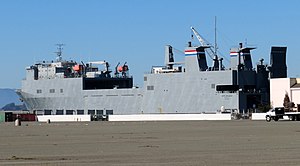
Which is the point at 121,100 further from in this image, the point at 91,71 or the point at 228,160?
the point at 228,160

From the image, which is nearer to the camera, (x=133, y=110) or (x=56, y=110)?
(x=133, y=110)

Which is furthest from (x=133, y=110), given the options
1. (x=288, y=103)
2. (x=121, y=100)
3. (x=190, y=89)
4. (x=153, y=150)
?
(x=153, y=150)

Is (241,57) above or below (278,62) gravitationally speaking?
above

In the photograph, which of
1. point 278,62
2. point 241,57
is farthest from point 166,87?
point 278,62

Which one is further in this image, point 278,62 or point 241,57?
point 278,62

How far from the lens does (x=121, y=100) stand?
129250mm

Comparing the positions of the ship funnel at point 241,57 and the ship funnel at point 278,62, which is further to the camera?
the ship funnel at point 278,62

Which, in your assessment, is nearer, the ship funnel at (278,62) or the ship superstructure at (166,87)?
the ship superstructure at (166,87)

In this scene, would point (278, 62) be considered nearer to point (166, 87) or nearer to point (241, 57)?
point (241, 57)

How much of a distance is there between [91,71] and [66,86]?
1170 centimetres

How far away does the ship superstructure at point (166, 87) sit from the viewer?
117 metres

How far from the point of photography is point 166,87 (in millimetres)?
123375

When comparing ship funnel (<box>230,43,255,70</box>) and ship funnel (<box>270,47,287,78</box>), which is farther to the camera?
ship funnel (<box>270,47,287,78</box>)

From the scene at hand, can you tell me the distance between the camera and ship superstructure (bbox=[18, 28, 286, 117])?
117 metres
